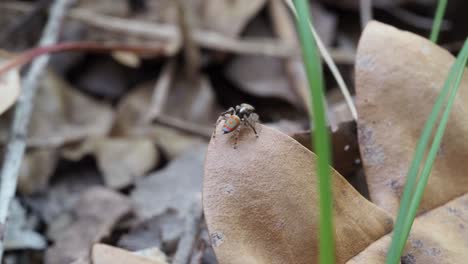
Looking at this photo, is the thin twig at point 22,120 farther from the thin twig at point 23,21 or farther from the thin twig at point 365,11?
the thin twig at point 365,11

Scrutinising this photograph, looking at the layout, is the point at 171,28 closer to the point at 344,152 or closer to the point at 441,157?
the point at 344,152

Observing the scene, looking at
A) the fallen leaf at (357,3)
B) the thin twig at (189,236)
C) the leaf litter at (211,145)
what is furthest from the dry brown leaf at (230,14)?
the thin twig at (189,236)

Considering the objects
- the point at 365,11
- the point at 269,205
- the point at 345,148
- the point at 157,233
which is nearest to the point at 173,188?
the point at 157,233

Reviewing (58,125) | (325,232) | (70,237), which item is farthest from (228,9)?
(325,232)

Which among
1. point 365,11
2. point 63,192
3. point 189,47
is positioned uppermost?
point 365,11

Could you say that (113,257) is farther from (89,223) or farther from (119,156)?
(119,156)

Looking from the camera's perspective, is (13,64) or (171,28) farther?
(171,28)

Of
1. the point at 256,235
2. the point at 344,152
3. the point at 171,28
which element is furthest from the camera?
the point at 171,28

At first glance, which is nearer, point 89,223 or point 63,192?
point 89,223
